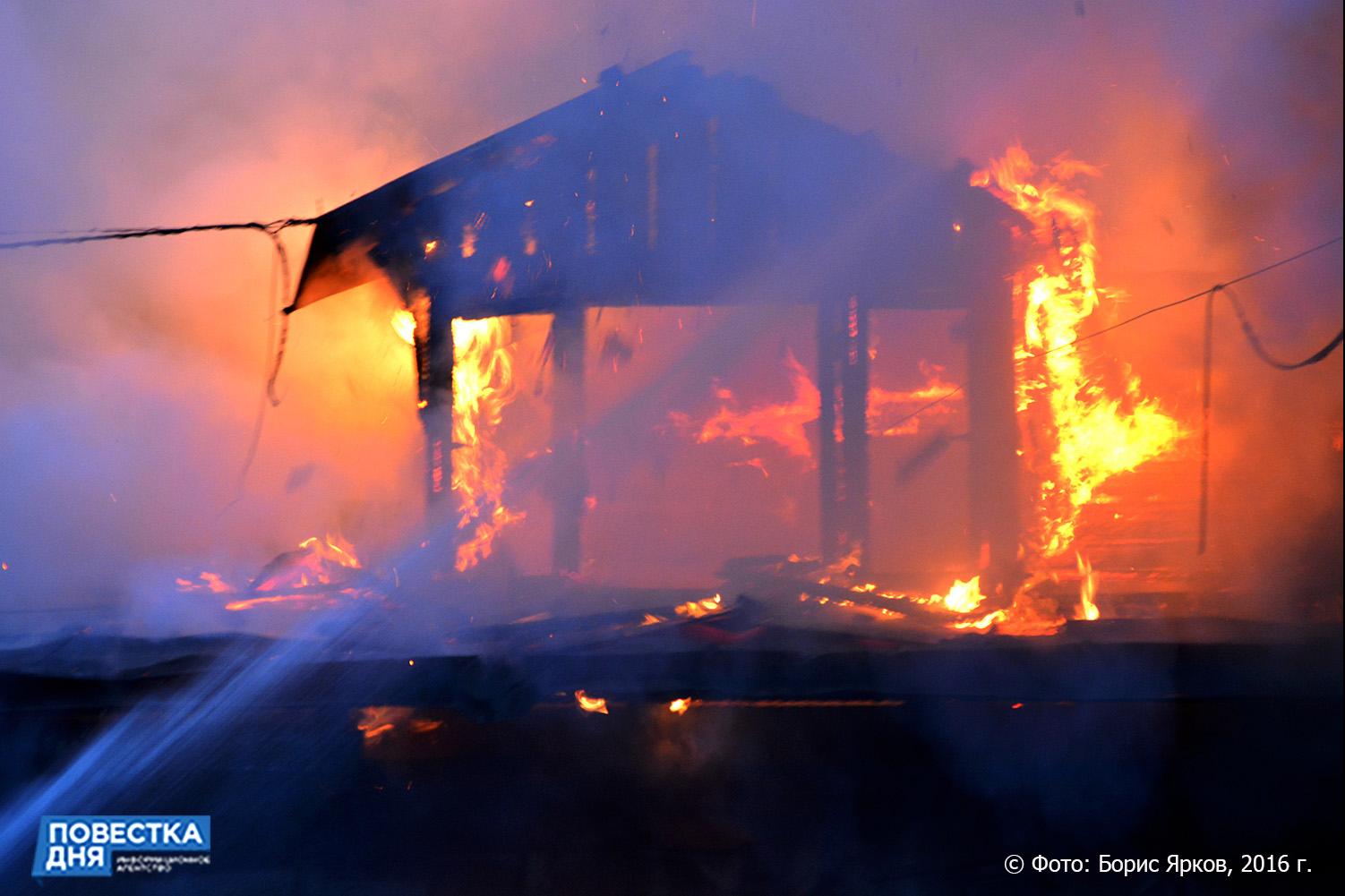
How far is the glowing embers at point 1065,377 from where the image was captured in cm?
513

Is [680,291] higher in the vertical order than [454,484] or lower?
higher

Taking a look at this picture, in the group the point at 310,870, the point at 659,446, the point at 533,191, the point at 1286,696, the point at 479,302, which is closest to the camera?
the point at 1286,696

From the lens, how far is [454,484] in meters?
5.32

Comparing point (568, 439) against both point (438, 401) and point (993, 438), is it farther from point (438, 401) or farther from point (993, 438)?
point (993, 438)

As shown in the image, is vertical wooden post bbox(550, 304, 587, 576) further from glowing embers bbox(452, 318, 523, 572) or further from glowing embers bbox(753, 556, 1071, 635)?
glowing embers bbox(753, 556, 1071, 635)

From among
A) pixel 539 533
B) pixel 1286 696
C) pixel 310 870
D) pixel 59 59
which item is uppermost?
pixel 59 59

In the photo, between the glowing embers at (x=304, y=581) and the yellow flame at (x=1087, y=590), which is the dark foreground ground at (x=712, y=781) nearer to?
the glowing embers at (x=304, y=581)

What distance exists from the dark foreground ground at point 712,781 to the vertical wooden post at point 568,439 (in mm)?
2047

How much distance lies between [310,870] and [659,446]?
120 inches

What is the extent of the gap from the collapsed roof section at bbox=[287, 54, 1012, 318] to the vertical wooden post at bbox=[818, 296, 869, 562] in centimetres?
25

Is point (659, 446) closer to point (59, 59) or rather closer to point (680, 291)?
point (680, 291)

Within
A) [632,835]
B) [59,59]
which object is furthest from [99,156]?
Answer: [632,835]

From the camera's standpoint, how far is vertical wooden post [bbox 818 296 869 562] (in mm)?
5348

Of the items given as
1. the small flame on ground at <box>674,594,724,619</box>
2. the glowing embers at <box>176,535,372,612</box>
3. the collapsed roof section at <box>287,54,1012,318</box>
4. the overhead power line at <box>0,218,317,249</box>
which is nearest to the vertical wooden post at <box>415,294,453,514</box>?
the collapsed roof section at <box>287,54,1012,318</box>
